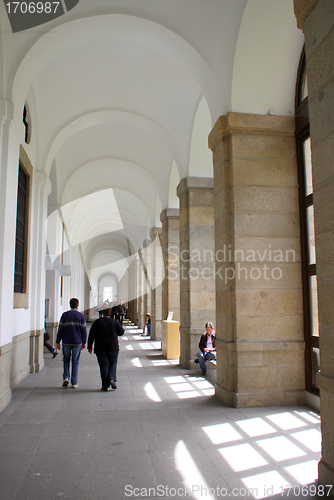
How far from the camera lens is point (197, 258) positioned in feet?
32.4

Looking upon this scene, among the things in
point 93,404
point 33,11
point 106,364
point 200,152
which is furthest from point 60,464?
point 200,152

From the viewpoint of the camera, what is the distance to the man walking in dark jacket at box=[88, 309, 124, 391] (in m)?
7.19

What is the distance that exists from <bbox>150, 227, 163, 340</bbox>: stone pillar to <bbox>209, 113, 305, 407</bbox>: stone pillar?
377 inches

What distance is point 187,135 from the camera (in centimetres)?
980

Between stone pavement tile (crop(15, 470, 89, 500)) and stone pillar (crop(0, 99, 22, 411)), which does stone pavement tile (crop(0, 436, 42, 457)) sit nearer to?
stone pavement tile (crop(15, 470, 89, 500))

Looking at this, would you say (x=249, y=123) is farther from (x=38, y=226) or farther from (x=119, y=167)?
(x=119, y=167)

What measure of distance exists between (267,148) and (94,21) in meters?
3.64

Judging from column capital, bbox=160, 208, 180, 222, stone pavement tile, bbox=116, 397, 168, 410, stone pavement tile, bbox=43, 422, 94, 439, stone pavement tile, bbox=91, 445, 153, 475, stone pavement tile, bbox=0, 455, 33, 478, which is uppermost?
column capital, bbox=160, 208, 180, 222

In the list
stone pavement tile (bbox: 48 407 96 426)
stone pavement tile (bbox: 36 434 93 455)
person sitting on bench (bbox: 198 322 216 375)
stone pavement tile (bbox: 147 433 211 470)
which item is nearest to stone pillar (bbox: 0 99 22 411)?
stone pavement tile (bbox: 48 407 96 426)

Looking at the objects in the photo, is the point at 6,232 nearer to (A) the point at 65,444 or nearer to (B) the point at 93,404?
(B) the point at 93,404

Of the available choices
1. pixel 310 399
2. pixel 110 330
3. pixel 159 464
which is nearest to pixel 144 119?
pixel 110 330

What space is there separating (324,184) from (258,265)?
3.14 metres

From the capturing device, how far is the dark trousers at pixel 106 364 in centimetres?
717

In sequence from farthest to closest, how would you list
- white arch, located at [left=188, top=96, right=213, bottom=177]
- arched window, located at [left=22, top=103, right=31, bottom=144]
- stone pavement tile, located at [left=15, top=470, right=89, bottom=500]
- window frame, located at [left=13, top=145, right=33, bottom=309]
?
white arch, located at [left=188, top=96, right=213, bottom=177]
arched window, located at [left=22, top=103, right=31, bottom=144]
window frame, located at [left=13, top=145, right=33, bottom=309]
stone pavement tile, located at [left=15, top=470, right=89, bottom=500]
